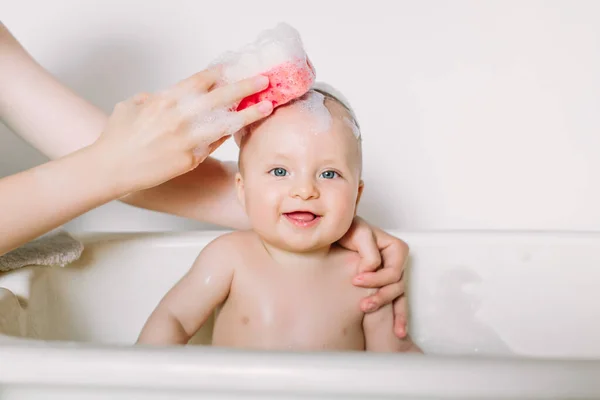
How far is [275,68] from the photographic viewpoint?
0.90 meters

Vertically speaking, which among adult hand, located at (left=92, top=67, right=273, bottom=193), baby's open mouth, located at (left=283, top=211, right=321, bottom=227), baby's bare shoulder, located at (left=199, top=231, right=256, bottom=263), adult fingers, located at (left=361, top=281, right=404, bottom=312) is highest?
adult hand, located at (left=92, top=67, right=273, bottom=193)

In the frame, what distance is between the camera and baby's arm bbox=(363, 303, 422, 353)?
1.05 m

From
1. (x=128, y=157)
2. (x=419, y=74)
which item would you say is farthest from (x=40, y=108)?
(x=419, y=74)

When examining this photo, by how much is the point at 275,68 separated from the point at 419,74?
0.74 meters

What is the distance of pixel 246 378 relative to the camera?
0.60m

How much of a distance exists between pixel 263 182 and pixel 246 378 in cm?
38

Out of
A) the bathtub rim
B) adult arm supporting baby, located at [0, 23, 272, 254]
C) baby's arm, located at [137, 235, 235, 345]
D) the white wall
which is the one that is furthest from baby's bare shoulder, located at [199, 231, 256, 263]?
the white wall

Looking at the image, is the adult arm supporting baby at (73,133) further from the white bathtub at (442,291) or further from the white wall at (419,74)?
the white wall at (419,74)

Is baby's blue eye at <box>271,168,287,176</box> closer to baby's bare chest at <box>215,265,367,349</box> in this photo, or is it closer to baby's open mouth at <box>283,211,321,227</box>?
baby's open mouth at <box>283,211,321,227</box>

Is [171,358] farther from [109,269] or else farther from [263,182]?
[109,269]

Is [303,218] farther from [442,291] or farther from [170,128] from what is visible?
[442,291]

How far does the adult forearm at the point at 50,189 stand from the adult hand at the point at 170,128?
19 millimetres

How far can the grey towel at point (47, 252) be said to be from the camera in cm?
99

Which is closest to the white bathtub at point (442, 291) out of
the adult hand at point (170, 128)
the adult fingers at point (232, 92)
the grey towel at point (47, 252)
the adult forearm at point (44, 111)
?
the grey towel at point (47, 252)
